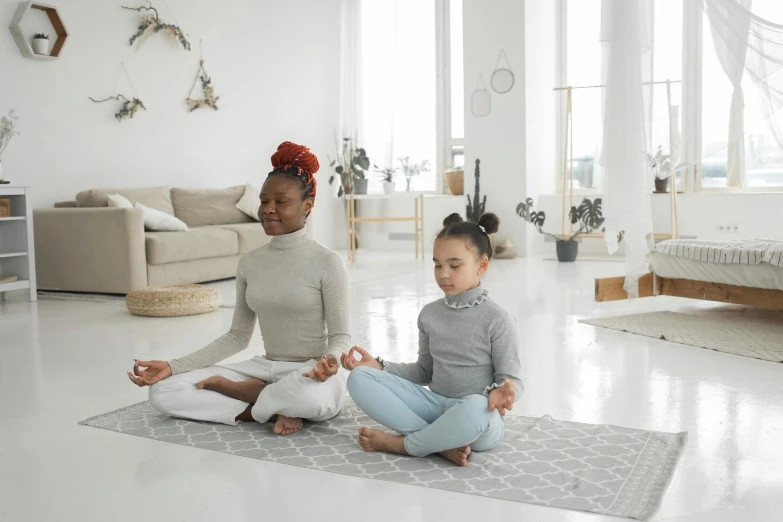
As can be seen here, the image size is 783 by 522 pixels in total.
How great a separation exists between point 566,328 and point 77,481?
258 centimetres

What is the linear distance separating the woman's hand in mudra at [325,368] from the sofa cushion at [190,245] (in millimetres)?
3588

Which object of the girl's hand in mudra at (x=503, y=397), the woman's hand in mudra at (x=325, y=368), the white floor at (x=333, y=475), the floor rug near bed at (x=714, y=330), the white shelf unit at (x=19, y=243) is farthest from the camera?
the white shelf unit at (x=19, y=243)

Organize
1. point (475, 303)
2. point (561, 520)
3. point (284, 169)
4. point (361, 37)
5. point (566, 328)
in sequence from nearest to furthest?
point (561, 520), point (475, 303), point (284, 169), point (566, 328), point (361, 37)

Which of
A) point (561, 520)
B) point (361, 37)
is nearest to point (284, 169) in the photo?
point (561, 520)

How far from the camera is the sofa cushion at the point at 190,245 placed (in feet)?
17.5

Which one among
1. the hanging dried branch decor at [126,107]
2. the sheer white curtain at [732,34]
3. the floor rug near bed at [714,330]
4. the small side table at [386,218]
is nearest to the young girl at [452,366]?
the floor rug near bed at [714,330]

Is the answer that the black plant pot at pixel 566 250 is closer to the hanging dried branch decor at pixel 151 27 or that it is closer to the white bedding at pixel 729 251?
the white bedding at pixel 729 251

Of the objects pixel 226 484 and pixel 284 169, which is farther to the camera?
pixel 284 169

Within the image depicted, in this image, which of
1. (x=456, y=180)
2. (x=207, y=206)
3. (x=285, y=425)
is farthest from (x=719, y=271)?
(x=456, y=180)

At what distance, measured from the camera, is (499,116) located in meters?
7.69

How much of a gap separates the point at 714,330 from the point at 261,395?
2391 mm

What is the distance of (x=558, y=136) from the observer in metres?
8.14

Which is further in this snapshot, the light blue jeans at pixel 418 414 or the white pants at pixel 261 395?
the white pants at pixel 261 395

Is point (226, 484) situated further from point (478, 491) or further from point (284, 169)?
point (284, 169)
